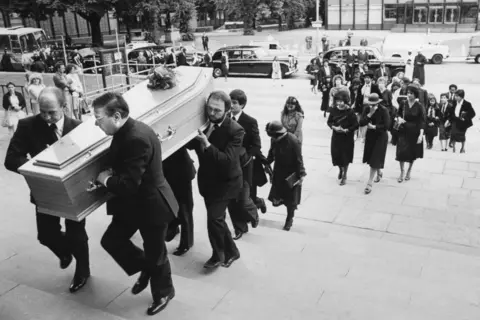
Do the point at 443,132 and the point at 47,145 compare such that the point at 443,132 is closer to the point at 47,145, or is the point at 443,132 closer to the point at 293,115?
the point at 293,115

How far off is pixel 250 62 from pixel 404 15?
21.5 meters

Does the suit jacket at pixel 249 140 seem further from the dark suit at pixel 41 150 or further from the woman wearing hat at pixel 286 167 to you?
the dark suit at pixel 41 150

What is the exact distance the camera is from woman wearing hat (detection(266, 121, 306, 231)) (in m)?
5.86

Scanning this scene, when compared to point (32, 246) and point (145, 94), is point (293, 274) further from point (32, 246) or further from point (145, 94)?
point (32, 246)

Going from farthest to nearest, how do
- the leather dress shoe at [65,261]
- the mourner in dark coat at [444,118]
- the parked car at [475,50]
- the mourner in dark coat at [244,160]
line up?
1. the parked car at [475,50]
2. the mourner in dark coat at [444,118]
3. the mourner in dark coat at [244,160]
4. the leather dress shoe at [65,261]

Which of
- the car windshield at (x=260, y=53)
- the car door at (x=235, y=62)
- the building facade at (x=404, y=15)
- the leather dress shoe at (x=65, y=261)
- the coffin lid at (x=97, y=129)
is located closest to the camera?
the coffin lid at (x=97, y=129)

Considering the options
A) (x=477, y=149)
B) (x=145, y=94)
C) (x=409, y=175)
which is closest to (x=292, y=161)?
(x=145, y=94)

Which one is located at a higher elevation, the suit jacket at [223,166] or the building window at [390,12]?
the building window at [390,12]

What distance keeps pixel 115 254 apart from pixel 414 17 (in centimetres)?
Answer: 3905

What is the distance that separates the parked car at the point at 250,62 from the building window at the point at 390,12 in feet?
67.5

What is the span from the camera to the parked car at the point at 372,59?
63.8 ft

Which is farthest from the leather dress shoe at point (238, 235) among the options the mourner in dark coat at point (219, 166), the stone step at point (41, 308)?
the stone step at point (41, 308)

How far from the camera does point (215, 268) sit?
466cm

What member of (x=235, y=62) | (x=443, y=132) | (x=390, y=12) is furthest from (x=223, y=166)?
(x=390, y=12)
